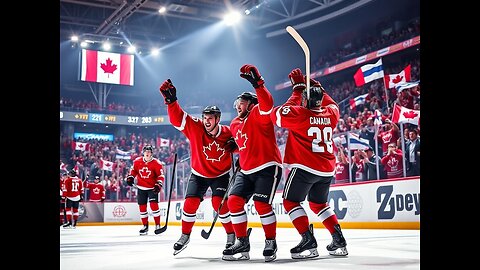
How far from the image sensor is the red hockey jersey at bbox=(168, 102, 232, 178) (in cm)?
479

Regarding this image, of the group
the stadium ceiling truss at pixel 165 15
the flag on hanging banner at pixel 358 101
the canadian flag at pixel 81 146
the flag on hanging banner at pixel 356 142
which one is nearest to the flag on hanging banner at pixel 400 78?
the flag on hanging banner at pixel 356 142

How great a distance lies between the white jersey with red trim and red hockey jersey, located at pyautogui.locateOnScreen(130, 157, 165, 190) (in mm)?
5441

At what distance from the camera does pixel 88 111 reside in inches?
1085

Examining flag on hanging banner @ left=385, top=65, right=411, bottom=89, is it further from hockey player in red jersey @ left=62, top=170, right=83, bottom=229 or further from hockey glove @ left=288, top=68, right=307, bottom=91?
hockey player in red jersey @ left=62, top=170, right=83, bottom=229

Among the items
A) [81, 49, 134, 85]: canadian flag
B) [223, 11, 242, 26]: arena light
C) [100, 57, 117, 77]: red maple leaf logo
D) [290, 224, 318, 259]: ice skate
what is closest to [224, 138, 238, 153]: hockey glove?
[290, 224, 318, 259]: ice skate

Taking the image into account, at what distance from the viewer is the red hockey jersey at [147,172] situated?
9.35 meters

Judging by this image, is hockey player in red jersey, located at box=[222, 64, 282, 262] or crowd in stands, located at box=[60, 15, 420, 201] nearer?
hockey player in red jersey, located at box=[222, 64, 282, 262]

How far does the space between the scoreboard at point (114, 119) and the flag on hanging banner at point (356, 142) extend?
60.4 ft
